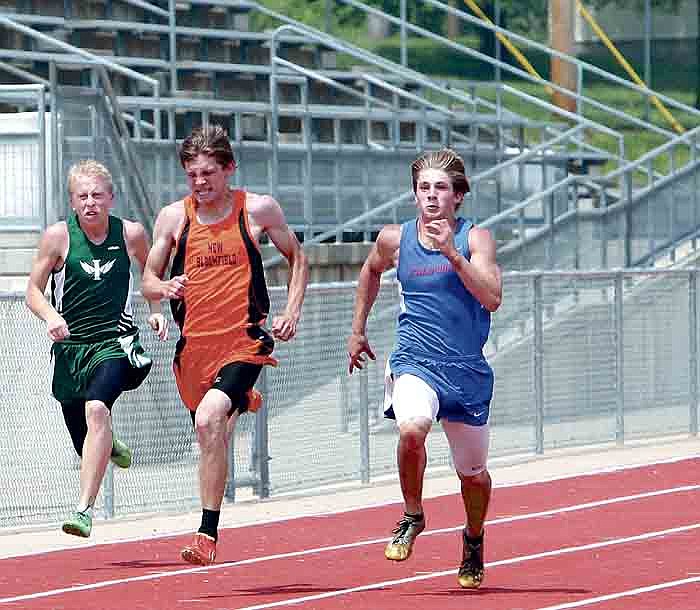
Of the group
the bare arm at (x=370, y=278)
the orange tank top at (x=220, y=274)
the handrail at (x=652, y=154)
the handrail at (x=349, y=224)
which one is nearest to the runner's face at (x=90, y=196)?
the orange tank top at (x=220, y=274)

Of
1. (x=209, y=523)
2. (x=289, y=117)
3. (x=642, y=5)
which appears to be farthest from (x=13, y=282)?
(x=642, y=5)

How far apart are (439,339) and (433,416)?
0.35 m

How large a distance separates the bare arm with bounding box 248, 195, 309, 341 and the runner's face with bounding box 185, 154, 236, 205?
0.80ft

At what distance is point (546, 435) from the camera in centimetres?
1867

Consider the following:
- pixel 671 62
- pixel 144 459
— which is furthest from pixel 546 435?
pixel 671 62

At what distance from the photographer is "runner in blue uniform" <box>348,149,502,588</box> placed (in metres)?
9.41

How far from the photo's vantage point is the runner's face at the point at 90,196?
35.7 ft

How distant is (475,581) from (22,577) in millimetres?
2435

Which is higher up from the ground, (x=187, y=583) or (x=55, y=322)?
(x=55, y=322)

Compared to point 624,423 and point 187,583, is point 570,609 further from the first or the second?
point 624,423

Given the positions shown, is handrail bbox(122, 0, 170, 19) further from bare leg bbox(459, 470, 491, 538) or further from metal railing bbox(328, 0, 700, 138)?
bare leg bbox(459, 470, 491, 538)

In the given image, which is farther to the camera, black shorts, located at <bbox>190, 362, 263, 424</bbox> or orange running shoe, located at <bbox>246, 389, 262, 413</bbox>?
orange running shoe, located at <bbox>246, 389, 262, 413</bbox>

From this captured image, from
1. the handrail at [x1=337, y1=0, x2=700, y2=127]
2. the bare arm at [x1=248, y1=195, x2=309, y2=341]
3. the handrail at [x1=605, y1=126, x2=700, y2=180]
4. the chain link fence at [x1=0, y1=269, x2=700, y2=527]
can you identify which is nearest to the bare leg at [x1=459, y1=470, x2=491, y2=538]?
the bare arm at [x1=248, y1=195, x2=309, y2=341]

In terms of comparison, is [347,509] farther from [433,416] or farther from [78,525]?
[433,416]
